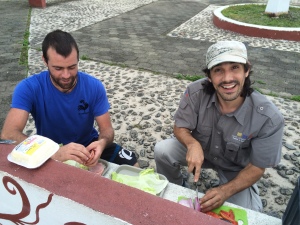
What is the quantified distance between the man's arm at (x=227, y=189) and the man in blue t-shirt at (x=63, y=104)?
79cm

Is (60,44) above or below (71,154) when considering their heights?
above

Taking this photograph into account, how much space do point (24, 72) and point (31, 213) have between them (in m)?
4.26

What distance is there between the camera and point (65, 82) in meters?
2.25

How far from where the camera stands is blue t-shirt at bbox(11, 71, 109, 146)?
2252 mm

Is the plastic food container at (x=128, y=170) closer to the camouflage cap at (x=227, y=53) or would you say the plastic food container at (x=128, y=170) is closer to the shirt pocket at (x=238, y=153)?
the shirt pocket at (x=238, y=153)

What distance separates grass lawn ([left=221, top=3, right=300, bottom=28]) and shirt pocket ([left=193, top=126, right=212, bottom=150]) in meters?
6.40

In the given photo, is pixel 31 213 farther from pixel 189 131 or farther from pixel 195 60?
pixel 195 60

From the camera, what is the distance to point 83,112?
8.00 feet

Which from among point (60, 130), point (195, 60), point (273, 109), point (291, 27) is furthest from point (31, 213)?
point (291, 27)

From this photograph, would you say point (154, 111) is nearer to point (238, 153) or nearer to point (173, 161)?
point (173, 161)

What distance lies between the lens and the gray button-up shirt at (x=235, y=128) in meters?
2.04

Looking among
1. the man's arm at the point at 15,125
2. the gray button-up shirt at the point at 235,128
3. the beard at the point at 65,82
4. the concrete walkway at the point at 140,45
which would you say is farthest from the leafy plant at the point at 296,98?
the man's arm at the point at 15,125

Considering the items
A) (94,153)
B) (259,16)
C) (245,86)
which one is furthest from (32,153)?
(259,16)

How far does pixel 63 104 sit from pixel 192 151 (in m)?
1.14
